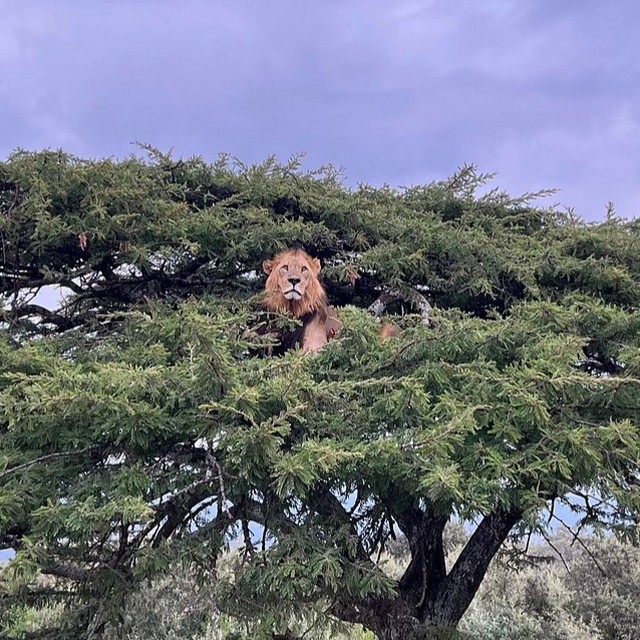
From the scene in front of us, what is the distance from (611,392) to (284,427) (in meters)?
2.00

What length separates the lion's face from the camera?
584 centimetres

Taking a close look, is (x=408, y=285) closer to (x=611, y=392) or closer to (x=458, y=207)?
(x=458, y=207)

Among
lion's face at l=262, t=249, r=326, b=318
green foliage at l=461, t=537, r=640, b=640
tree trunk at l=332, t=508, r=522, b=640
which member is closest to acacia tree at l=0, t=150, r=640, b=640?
tree trunk at l=332, t=508, r=522, b=640

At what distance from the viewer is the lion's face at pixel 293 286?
584 cm

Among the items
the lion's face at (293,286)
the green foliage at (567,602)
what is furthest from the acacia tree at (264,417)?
the green foliage at (567,602)

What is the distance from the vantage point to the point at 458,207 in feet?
28.2

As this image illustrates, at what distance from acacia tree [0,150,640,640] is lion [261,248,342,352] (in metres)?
0.31

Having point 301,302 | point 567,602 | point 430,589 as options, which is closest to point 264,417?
point 301,302

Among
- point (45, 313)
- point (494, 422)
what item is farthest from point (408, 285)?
point (45, 313)

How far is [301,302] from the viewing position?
586cm

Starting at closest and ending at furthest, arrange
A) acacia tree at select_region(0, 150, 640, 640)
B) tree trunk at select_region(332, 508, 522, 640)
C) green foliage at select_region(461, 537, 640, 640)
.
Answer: acacia tree at select_region(0, 150, 640, 640) < tree trunk at select_region(332, 508, 522, 640) < green foliage at select_region(461, 537, 640, 640)

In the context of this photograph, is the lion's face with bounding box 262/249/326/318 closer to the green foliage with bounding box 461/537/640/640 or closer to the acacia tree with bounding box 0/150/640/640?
the acacia tree with bounding box 0/150/640/640

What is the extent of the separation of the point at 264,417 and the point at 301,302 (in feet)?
7.04

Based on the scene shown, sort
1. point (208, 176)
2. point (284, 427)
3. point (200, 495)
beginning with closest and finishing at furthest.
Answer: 1. point (284, 427)
2. point (200, 495)
3. point (208, 176)
